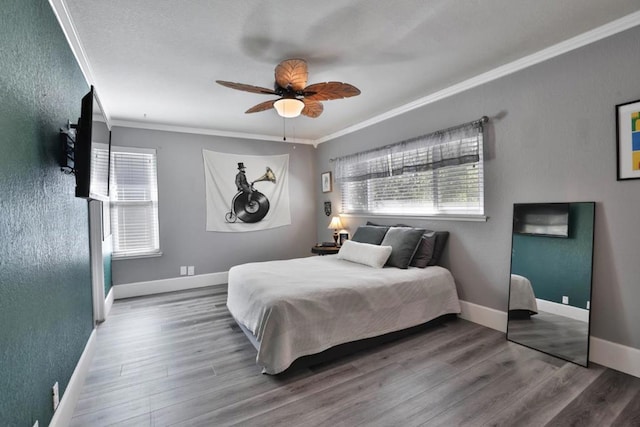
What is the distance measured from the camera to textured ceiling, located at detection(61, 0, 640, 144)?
192cm

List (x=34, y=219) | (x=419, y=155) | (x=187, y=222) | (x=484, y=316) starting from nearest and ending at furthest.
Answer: (x=34, y=219) → (x=484, y=316) → (x=419, y=155) → (x=187, y=222)

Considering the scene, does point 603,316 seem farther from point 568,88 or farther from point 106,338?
point 106,338

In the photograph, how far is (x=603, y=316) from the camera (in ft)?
7.33

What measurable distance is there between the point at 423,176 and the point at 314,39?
2.04m

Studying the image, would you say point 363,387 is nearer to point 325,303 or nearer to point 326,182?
point 325,303

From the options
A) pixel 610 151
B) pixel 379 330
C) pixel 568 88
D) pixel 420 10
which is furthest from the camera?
pixel 379 330

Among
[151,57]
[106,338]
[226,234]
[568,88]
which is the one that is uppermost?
[151,57]

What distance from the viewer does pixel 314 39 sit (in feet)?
7.38

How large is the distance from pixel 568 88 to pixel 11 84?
11.4ft

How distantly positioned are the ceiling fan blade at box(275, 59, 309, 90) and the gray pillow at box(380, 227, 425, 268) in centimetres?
190

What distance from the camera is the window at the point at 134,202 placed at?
13.6 feet

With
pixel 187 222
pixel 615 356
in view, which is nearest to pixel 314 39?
pixel 615 356

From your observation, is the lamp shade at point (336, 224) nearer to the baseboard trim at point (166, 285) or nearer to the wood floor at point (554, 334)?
the baseboard trim at point (166, 285)

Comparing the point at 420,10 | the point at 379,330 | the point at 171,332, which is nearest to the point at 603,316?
the point at 379,330
